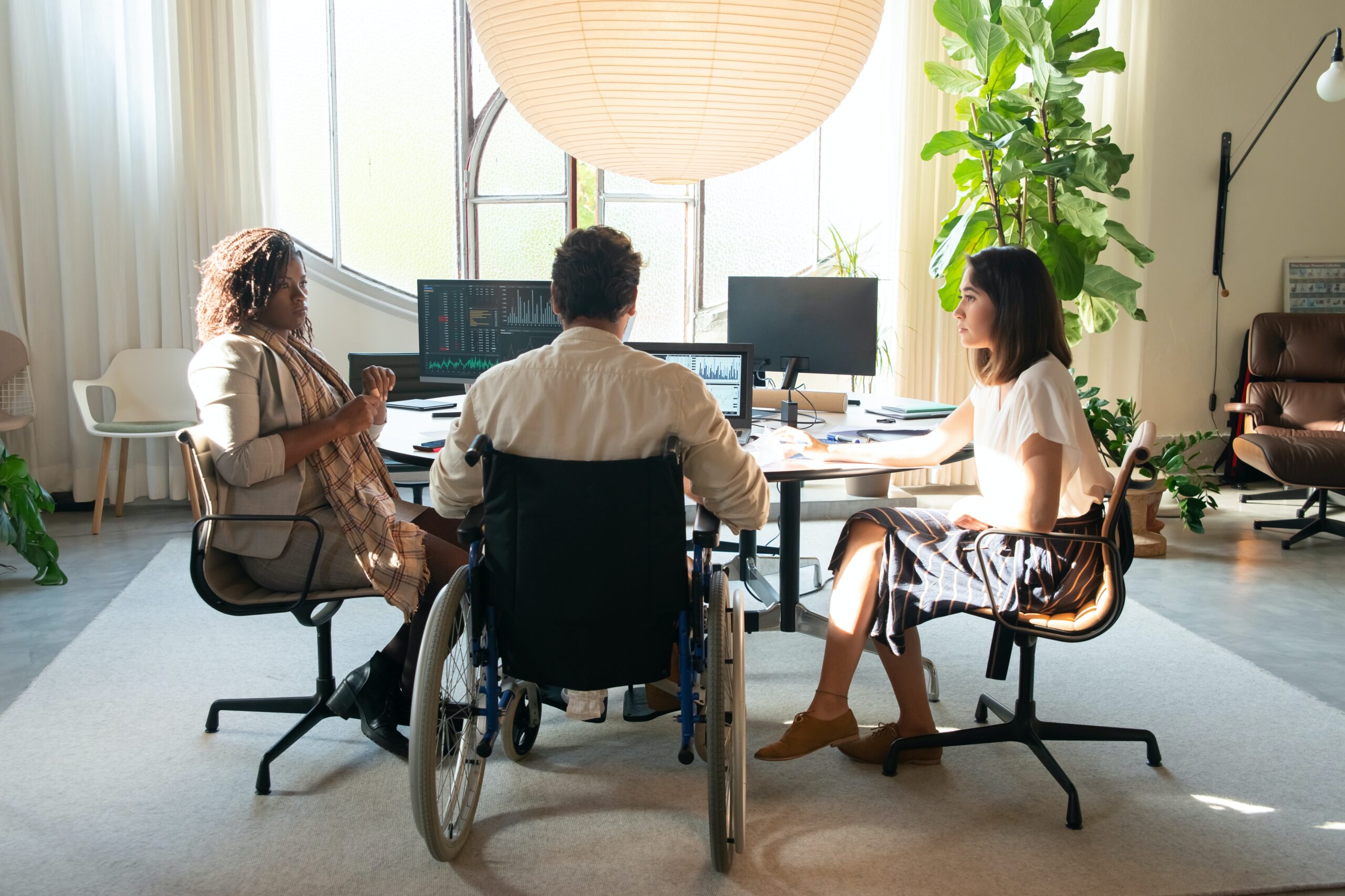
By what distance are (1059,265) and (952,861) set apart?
2882 mm

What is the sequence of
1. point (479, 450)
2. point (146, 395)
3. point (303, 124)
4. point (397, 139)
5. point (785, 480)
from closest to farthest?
point (479, 450)
point (785, 480)
point (146, 395)
point (303, 124)
point (397, 139)

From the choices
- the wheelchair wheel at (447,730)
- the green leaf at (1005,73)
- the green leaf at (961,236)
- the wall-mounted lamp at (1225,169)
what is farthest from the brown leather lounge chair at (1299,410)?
the wheelchair wheel at (447,730)

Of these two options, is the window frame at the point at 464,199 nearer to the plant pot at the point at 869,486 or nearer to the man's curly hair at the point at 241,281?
the plant pot at the point at 869,486

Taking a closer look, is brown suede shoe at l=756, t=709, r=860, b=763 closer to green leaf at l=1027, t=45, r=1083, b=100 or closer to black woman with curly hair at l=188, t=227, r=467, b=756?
black woman with curly hair at l=188, t=227, r=467, b=756

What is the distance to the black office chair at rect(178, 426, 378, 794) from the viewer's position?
206 cm

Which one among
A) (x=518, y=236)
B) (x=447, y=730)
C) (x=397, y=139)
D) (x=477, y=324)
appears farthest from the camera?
(x=518, y=236)

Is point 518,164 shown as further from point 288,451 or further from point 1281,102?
point 1281,102

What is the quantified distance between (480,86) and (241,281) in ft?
11.0

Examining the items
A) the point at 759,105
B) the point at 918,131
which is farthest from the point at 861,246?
the point at 759,105

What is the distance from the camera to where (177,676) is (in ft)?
9.25

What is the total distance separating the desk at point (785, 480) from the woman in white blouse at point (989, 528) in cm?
16

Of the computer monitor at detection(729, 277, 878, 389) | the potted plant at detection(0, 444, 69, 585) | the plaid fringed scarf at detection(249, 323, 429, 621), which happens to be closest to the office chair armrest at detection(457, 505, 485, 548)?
the plaid fringed scarf at detection(249, 323, 429, 621)

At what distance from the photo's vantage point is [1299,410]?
4.88m

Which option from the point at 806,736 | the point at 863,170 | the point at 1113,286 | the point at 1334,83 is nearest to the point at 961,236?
the point at 1113,286
